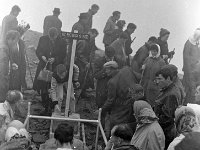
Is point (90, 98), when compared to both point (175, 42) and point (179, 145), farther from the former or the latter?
point (179, 145)

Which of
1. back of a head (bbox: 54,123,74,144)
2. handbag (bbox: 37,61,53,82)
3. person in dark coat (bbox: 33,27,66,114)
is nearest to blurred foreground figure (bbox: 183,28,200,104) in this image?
person in dark coat (bbox: 33,27,66,114)

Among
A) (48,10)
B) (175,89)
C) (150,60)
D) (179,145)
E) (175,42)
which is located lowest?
(179,145)

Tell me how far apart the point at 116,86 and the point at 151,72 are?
1189 millimetres

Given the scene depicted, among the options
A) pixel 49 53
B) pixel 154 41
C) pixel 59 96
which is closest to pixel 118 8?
pixel 154 41

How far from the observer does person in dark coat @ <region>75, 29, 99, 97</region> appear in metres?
8.65

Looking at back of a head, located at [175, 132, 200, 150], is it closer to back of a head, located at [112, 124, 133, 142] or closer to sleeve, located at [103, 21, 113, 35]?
back of a head, located at [112, 124, 133, 142]

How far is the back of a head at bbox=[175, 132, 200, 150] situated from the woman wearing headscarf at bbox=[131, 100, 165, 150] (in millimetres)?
774

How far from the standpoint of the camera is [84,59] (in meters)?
8.77

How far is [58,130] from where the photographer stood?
4.08 m

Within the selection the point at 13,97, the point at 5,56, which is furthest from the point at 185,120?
the point at 5,56

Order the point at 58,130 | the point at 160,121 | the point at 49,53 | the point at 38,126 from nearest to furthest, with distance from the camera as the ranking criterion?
1. the point at 58,130
2. the point at 160,121
3. the point at 38,126
4. the point at 49,53

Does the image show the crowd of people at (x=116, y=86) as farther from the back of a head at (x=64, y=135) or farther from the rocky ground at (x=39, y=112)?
the rocky ground at (x=39, y=112)

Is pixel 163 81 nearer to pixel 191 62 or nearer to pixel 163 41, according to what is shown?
pixel 191 62

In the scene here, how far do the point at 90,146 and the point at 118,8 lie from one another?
5.82m
